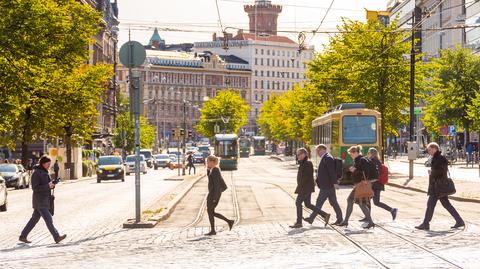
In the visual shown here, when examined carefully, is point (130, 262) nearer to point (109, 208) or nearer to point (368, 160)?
point (368, 160)

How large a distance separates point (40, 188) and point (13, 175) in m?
36.5

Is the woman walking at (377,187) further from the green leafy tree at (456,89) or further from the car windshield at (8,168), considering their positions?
the green leafy tree at (456,89)

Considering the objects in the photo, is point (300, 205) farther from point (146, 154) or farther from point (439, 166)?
point (146, 154)

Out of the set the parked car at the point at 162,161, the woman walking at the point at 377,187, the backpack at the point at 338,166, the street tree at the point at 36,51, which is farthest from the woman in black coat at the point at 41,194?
the parked car at the point at 162,161

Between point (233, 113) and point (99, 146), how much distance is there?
4689 centimetres

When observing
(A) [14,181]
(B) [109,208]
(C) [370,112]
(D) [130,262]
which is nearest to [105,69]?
(A) [14,181]

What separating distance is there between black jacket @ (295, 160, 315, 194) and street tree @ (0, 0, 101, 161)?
79.6 ft

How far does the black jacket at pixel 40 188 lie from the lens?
67.1 feet

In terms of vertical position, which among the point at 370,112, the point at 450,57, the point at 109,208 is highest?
the point at 450,57

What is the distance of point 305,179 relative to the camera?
23.2 meters

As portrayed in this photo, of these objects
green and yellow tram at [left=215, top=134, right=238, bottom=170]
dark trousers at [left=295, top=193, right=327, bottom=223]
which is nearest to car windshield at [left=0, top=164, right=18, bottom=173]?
green and yellow tram at [left=215, top=134, right=238, bottom=170]

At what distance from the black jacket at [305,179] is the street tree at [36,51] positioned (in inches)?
955

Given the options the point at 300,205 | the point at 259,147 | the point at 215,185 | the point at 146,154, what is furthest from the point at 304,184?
the point at 259,147

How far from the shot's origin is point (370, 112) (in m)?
51.3
